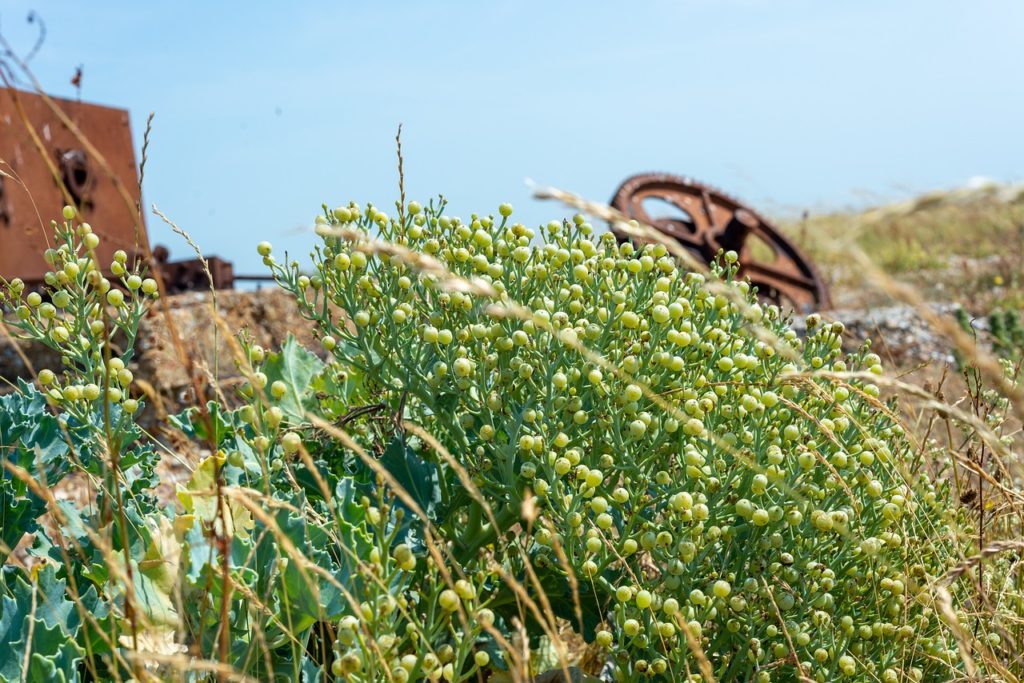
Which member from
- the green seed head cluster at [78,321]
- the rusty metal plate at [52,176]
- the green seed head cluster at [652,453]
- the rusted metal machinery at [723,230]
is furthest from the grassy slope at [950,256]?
the green seed head cluster at [78,321]

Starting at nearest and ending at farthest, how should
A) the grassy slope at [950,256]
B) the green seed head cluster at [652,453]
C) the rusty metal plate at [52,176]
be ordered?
the green seed head cluster at [652,453] < the rusty metal plate at [52,176] < the grassy slope at [950,256]

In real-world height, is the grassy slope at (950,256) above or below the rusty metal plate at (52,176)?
below

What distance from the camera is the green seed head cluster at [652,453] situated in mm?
2160

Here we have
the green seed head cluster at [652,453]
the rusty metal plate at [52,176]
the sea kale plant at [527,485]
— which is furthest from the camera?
the rusty metal plate at [52,176]

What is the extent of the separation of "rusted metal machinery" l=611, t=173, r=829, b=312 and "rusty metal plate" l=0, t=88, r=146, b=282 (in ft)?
13.7

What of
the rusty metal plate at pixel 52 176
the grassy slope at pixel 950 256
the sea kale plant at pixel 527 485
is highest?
the rusty metal plate at pixel 52 176

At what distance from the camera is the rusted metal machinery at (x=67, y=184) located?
723 centimetres

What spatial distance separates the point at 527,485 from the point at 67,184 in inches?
263

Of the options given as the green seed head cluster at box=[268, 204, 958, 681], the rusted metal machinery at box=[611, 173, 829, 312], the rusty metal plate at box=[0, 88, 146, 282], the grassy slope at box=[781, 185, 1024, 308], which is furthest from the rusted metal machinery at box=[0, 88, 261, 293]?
the grassy slope at box=[781, 185, 1024, 308]

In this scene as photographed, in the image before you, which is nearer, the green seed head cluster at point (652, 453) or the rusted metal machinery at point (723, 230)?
the green seed head cluster at point (652, 453)

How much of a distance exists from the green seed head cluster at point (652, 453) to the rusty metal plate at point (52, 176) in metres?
4.88

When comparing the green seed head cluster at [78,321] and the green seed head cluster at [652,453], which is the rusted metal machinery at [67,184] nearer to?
the green seed head cluster at [78,321]

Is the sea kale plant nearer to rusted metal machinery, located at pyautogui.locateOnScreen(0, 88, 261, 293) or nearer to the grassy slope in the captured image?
rusted metal machinery, located at pyautogui.locateOnScreen(0, 88, 261, 293)

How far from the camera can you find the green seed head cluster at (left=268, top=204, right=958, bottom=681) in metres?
2.16
